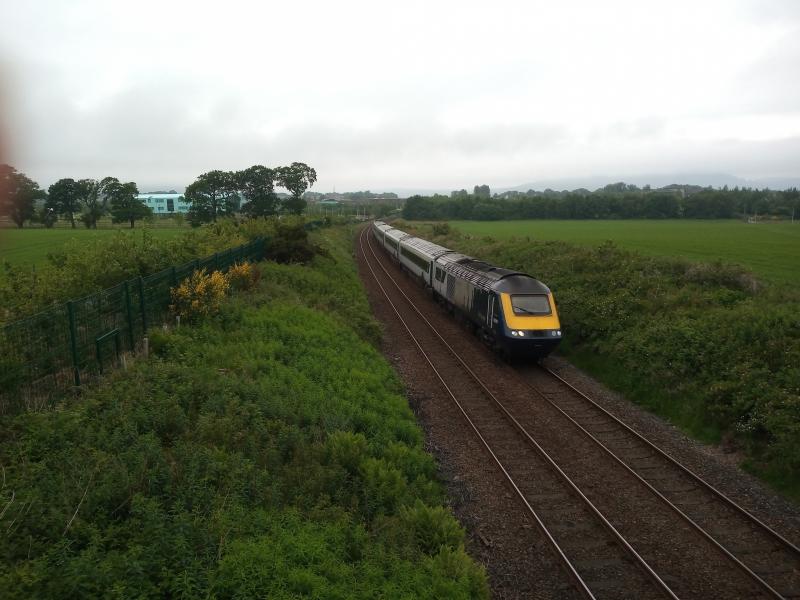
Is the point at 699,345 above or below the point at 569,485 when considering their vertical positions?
above

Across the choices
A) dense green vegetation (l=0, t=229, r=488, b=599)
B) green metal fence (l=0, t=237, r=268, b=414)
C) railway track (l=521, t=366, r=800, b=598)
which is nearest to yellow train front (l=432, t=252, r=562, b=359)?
railway track (l=521, t=366, r=800, b=598)

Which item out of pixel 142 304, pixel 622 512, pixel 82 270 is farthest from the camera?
pixel 82 270

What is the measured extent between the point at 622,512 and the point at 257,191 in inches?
2461

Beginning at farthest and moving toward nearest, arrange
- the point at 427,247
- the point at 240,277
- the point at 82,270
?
1. the point at 427,247
2. the point at 240,277
3. the point at 82,270

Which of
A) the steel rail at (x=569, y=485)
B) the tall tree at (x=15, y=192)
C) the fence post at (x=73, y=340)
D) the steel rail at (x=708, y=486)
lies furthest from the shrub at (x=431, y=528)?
the tall tree at (x=15, y=192)

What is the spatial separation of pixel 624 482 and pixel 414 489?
4.11m

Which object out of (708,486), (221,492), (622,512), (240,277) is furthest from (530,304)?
(221,492)

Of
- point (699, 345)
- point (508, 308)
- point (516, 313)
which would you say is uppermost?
point (508, 308)

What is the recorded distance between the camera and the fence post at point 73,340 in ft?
28.5

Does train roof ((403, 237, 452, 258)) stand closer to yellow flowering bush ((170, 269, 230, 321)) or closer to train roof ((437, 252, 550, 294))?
train roof ((437, 252, 550, 294))

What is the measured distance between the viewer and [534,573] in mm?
7727

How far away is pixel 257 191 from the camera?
65.3 m

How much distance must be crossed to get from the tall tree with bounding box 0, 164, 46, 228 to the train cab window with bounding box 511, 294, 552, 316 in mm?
14731

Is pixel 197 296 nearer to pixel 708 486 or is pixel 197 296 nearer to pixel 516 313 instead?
pixel 516 313
